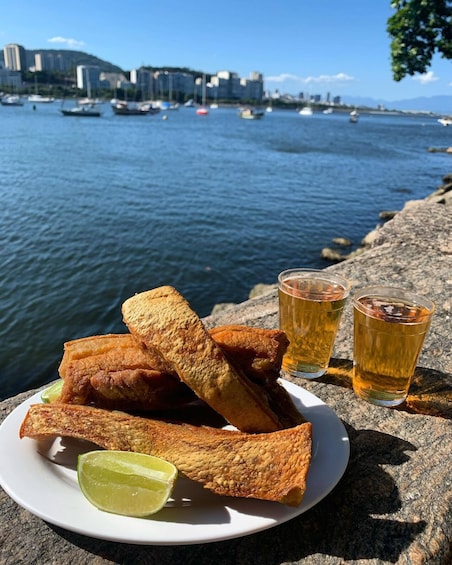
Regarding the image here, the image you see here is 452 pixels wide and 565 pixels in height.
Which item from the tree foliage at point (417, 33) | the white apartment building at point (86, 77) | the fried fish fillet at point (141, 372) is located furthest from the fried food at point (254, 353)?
the white apartment building at point (86, 77)

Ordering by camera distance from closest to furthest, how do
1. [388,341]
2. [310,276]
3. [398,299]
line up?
[388,341] → [398,299] → [310,276]

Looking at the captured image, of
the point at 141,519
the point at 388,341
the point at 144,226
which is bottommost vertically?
the point at 144,226

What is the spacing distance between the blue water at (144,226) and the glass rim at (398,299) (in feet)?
32.0

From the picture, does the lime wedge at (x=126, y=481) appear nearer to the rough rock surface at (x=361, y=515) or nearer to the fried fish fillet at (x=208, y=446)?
the fried fish fillet at (x=208, y=446)

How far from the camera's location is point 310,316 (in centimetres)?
227

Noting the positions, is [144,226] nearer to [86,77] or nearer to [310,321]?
[310,321]

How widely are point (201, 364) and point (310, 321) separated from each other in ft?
3.32

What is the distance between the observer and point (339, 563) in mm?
1305

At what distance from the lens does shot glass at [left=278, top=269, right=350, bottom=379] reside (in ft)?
7.39

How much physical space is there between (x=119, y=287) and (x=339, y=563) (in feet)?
47.8

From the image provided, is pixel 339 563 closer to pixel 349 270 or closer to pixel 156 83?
pixel 349 270

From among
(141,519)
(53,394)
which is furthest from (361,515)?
(53,394)

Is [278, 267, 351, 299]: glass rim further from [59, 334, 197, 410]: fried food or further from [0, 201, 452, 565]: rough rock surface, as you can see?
[59, 334, 197, 410]: fried food

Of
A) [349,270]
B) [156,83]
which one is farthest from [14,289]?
[156,83]
